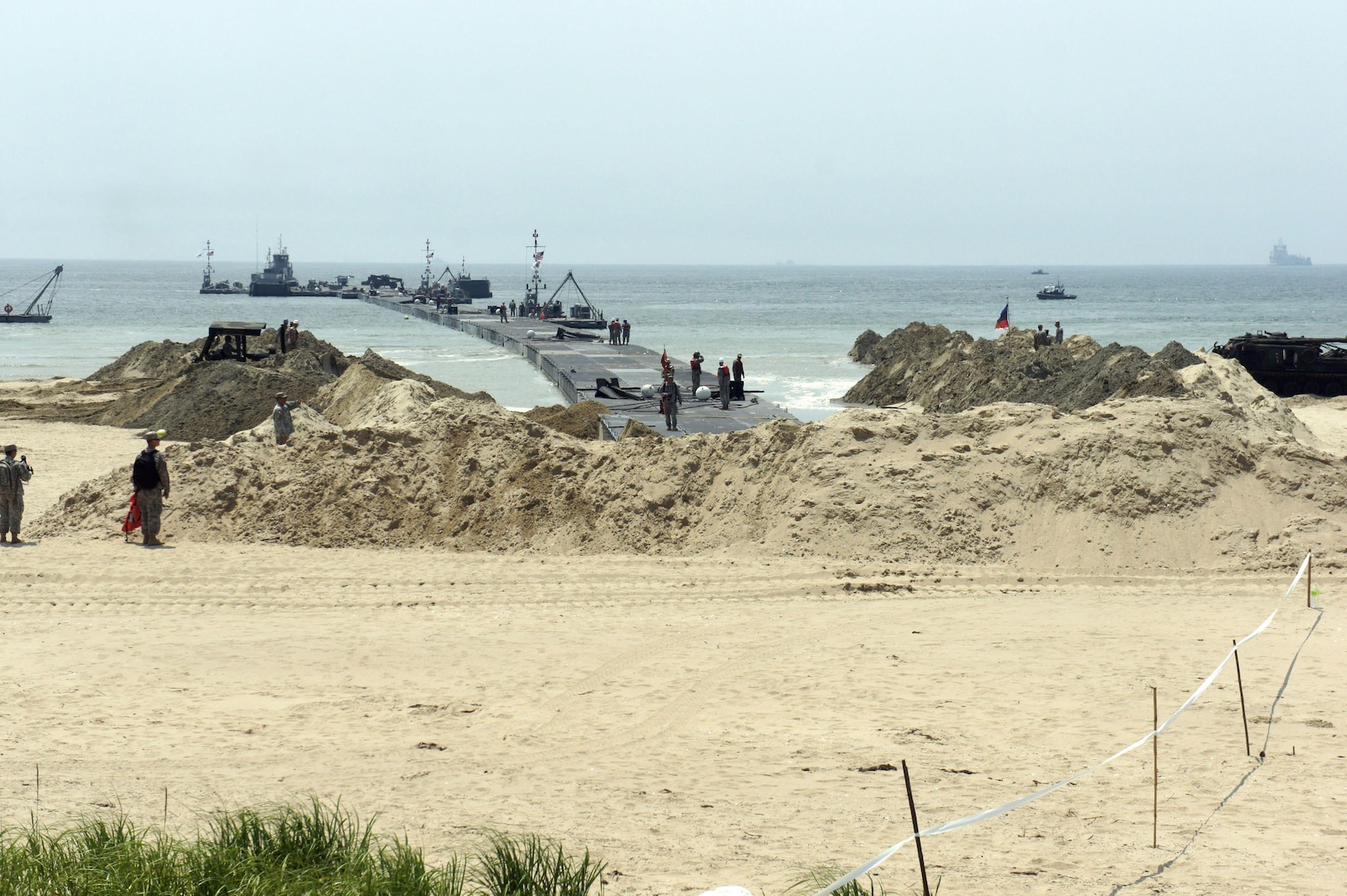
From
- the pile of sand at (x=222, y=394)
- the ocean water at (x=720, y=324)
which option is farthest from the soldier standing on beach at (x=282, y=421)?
the ocean water at (x=720, y=324)

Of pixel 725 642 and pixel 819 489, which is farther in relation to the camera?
pixel 819 489

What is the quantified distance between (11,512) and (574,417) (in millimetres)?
14009

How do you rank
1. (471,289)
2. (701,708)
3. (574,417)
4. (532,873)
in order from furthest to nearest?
(471,289)
(574,417)
(701,708)
(532,873)

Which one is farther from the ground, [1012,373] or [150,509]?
[1012,373]

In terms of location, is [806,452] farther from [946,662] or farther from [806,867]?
[806,867]

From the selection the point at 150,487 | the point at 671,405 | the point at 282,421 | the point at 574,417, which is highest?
the point at 671,405

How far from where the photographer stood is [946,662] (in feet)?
32.0

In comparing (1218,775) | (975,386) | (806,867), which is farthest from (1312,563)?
(975,386)

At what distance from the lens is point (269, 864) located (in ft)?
18.1

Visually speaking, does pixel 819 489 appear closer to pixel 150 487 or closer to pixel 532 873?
pixel 150 487

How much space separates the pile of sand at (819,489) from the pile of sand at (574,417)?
8.93 m

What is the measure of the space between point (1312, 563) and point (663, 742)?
882cm

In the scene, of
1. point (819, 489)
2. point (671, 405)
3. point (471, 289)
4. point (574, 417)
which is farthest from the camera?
point (471, 289)

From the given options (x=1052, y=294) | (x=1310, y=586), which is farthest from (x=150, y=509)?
(x=1052, y=294)
